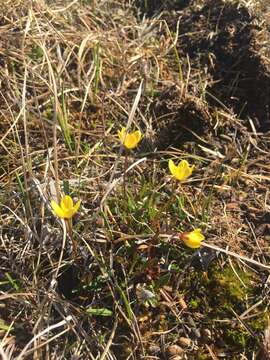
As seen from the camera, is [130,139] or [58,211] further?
[130,139]

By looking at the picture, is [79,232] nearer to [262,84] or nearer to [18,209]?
[18,209]

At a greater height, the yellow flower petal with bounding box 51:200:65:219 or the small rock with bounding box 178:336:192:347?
the yellow flower petal with bounding box 51:200:65:219

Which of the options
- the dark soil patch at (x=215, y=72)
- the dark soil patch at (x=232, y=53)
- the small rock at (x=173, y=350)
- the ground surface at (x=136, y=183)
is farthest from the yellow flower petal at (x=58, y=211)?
the dark soil patch at (x=232, y=53)

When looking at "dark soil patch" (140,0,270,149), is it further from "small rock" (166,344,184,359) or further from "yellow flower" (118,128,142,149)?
"small rock" (166,344,184,359)

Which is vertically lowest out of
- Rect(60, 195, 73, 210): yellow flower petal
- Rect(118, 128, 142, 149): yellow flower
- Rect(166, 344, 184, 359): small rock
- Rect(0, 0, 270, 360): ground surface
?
Rect(166, 344, 184, 359): small rock

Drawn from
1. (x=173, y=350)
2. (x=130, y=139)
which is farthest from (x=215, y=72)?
(x=173, y=350)

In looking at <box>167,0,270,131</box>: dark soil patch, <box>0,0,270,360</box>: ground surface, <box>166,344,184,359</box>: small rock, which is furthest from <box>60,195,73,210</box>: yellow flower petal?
<box>167,0,270,131</box>: dark soil patch

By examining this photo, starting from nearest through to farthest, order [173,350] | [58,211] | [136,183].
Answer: [58,211] < [173,350] < [136,183]

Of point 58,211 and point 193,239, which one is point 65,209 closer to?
point 58,211
